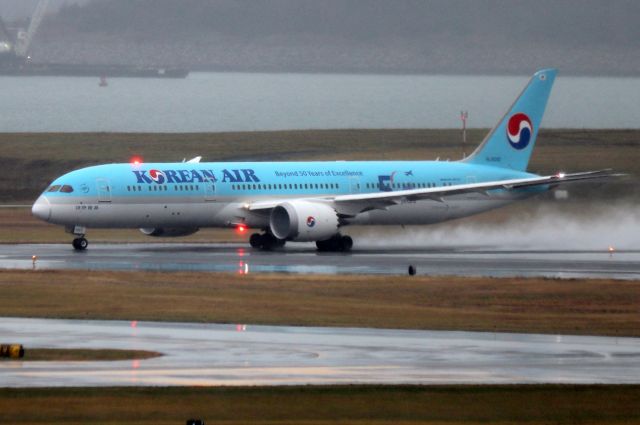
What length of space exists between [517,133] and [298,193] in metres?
11.0

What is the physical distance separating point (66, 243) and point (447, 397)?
38.4 m

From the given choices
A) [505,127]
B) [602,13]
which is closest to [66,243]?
[505,127]

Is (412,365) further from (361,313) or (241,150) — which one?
(241,150)

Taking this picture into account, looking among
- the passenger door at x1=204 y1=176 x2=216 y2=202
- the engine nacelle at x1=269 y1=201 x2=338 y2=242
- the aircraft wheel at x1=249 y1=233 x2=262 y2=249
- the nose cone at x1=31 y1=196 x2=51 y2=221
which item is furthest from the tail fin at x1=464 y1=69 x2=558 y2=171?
the nose cone at x1=31 y1=196 x2=51 y2=221

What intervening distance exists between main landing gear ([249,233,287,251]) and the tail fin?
34.4ft

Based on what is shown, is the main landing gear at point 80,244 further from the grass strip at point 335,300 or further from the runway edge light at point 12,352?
the runway edge light at point 12,352

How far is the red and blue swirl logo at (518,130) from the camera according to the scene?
213 ft

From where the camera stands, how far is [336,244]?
5822 centimetres

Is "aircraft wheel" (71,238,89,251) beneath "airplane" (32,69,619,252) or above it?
beneath

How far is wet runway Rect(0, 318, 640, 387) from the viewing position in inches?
1047

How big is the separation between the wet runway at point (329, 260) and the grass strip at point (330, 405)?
2145 centimetres

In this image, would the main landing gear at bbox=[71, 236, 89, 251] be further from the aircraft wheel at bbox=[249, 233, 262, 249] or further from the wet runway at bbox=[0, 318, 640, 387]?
the wet runway at bbox=[0, 318, 640, 387]

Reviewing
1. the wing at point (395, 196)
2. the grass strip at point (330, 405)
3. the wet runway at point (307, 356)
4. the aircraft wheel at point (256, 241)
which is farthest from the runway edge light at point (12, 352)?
the aircraft wheel at point (256, 241)

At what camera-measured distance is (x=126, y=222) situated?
56594 mm
